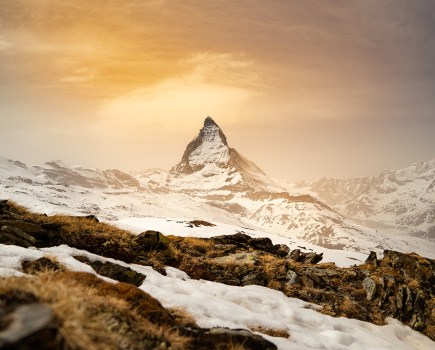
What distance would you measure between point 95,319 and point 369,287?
1767 cm

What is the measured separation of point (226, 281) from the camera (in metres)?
15.7

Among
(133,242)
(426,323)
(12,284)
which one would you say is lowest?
(426,323)

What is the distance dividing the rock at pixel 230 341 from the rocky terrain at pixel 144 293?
19 mm

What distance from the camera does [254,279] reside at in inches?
660

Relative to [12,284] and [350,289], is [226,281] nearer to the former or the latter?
[350,289]

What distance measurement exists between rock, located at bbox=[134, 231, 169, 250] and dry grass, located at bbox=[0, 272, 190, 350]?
10.0 meters

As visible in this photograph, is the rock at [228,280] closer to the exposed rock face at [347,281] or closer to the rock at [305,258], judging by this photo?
the exposed rock face at [347,281]

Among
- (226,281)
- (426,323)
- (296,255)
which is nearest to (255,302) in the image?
(226,281)

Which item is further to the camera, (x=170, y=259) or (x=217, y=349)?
(x=170, y=259)

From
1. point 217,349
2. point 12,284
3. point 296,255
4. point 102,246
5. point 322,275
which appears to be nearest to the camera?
point 12,284

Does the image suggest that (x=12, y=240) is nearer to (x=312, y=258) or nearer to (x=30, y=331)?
(x=30, y=331)

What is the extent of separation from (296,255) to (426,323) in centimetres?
1055

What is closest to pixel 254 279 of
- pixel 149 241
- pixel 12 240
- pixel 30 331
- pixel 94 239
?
pixel 149 241

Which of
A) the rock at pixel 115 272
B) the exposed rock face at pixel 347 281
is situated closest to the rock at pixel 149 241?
the exposed rock face at pixel 347 281
